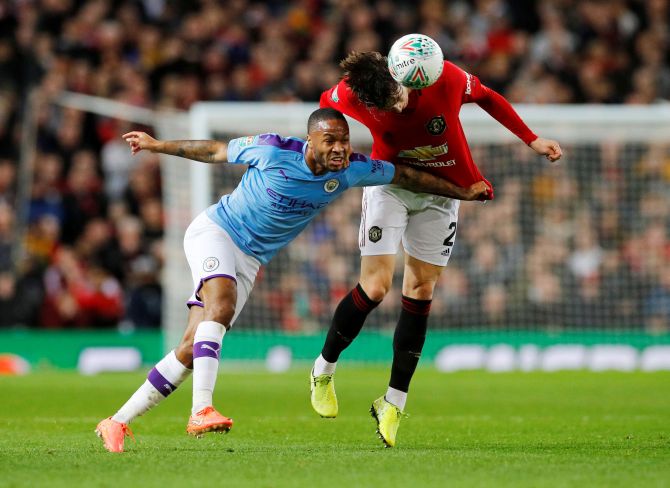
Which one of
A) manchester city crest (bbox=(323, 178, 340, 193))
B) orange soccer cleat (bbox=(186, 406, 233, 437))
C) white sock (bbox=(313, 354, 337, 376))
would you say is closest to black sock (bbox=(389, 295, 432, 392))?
white sock (bbox=(313, 354, 337, 376))

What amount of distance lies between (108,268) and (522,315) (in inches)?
250

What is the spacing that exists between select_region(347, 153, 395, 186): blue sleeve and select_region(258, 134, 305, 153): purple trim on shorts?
356 mm

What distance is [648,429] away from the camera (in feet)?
31.8

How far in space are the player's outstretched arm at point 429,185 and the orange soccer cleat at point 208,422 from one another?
2094 mm

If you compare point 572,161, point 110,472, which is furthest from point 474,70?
point 110,472

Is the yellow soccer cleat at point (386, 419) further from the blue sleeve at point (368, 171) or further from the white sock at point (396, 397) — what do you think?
the blue sleeve at point (368, 171)

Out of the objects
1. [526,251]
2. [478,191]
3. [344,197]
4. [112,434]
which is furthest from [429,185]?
[526,251]

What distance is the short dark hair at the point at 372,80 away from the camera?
26.9ft

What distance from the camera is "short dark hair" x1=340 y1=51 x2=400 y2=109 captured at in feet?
26.9

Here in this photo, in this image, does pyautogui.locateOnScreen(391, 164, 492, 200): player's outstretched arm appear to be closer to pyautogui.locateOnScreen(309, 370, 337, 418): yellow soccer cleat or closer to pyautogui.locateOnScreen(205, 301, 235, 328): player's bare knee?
pyautogui.locateOnScreen(205, 301, 235, 328): player's bare knee

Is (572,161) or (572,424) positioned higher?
(572,161)

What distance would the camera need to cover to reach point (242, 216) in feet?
27.2

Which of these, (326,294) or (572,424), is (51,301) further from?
(572,424)

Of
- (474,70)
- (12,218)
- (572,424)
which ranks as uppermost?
(474,70)
